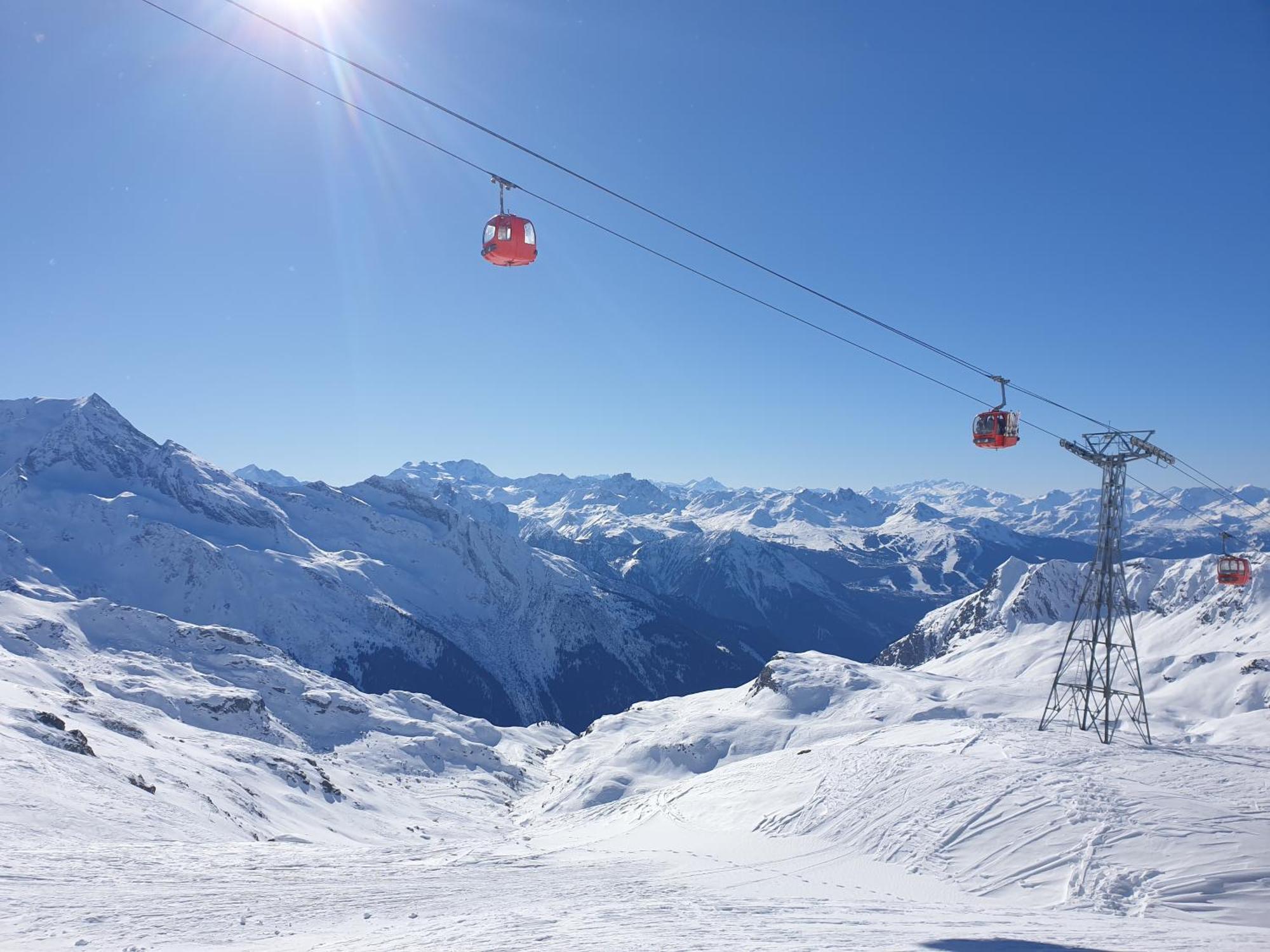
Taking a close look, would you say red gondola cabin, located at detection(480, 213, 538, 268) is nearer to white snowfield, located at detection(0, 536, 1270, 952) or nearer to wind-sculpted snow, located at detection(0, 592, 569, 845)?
white snowfield, located at detection(0, 536, 1270, 952)

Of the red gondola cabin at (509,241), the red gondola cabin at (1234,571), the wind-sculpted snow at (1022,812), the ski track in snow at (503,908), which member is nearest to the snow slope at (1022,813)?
the wind-sculpted snow at (1022,812)

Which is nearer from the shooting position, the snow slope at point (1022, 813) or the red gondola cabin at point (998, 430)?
the snow slope at point (1022, 813)

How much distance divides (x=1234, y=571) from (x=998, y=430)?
32918 mm

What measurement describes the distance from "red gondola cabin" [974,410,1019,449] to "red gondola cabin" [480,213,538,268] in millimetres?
20100

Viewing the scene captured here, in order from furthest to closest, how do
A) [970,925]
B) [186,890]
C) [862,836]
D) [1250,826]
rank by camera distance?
[862,836] → [1250,826] → [186,890] → [970,925]

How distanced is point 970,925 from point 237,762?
7616 cm

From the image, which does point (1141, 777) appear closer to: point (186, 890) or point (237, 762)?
point (186, 890)

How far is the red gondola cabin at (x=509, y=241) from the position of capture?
60.2ft

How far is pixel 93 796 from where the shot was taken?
34.5m

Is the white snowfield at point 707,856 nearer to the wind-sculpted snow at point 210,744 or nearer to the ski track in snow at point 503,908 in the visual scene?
the ski track in snow at point 503,908

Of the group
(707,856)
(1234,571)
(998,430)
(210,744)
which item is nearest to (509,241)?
(998,430)

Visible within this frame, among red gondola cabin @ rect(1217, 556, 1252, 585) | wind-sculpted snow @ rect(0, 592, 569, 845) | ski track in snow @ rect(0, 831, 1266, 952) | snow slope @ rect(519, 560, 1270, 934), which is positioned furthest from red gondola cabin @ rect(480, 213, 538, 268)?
red gondola cabin @ rect(1217, 556, 1252, 585)

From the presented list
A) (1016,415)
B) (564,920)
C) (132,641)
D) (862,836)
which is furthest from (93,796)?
(132,641)

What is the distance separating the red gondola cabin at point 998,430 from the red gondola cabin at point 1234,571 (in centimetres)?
3033
